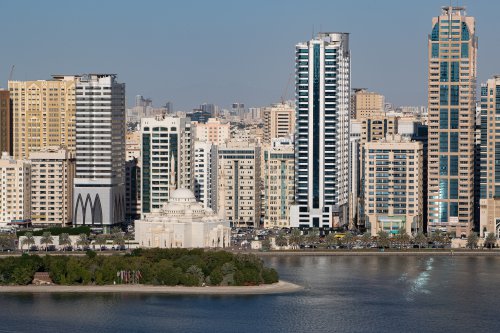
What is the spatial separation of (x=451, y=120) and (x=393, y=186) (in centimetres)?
383

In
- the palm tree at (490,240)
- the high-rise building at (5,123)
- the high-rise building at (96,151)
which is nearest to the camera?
the palm tree at (490,240)

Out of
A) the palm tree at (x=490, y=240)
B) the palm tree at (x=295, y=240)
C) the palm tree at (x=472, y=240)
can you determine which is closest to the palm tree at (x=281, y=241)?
the palm tree at (x=295, y=240)

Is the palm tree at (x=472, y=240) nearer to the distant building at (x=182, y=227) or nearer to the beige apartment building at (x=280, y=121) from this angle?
the distant building at (x=182, y=227)

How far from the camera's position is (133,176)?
8462cm

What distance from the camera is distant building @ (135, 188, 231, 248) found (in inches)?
2808

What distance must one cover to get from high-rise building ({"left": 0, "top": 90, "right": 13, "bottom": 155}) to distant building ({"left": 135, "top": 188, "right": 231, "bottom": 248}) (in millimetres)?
16719

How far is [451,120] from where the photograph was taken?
75.7 m

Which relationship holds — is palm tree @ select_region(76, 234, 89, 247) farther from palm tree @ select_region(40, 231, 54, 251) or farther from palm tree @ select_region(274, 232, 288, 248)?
palm tree @ select_region(274, 232, 288, 248)

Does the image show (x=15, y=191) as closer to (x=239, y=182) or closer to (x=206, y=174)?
(x=206, y=174)

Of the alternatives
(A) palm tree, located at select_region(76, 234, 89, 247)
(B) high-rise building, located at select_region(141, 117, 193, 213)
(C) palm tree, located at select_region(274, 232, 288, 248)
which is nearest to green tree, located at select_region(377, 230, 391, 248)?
(C) palm tree, located at select_region(274, 232, 288, 248)

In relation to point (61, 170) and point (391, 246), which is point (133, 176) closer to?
point (61, 170)

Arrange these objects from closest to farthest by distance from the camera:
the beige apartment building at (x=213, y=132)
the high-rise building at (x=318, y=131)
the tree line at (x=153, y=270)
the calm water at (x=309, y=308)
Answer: the calm water at (x=309, y=308)
the tree line at (x=153, y=270)
the high-rise building at (x=318, y=131)
the beige apartment building at (x=213, y=132)

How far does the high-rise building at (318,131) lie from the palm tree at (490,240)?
7.56 m

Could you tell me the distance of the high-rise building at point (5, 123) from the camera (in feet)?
286
